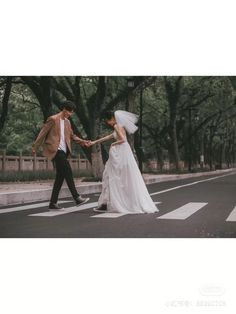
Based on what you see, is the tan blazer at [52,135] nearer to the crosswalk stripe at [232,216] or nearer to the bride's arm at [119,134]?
the bride's arm at [119,134]

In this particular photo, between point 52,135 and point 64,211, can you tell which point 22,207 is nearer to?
point 64,211

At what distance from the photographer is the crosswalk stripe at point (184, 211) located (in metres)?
8.85

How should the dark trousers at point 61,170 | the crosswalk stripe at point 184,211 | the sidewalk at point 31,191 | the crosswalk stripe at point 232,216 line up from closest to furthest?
the crosswalk stripe at point 232,216 < the crosswalk stripe at point 184,211 < the dark trousers at point 61,170 < the sidewalk at point 31,191

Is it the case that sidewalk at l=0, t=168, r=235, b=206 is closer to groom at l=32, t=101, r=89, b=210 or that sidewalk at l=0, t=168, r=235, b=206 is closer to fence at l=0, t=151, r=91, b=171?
fence at l=0, t=151, r=91, b=171

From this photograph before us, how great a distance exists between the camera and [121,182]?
9.27 metres

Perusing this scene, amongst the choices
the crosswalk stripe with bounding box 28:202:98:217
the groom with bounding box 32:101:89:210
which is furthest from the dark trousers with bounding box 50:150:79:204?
the crosswalk stripe with bounding box 28:202:98:217

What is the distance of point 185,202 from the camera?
11.5m

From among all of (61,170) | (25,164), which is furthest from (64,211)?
(25,164)

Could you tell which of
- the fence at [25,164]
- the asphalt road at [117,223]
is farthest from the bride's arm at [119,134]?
the fence at [25,164]

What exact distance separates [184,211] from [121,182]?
1235 mm

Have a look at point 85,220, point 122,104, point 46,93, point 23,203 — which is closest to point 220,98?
point 122,104

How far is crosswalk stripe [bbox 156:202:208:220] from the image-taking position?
885 centimetres

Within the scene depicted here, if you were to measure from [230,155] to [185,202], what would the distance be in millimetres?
44093
